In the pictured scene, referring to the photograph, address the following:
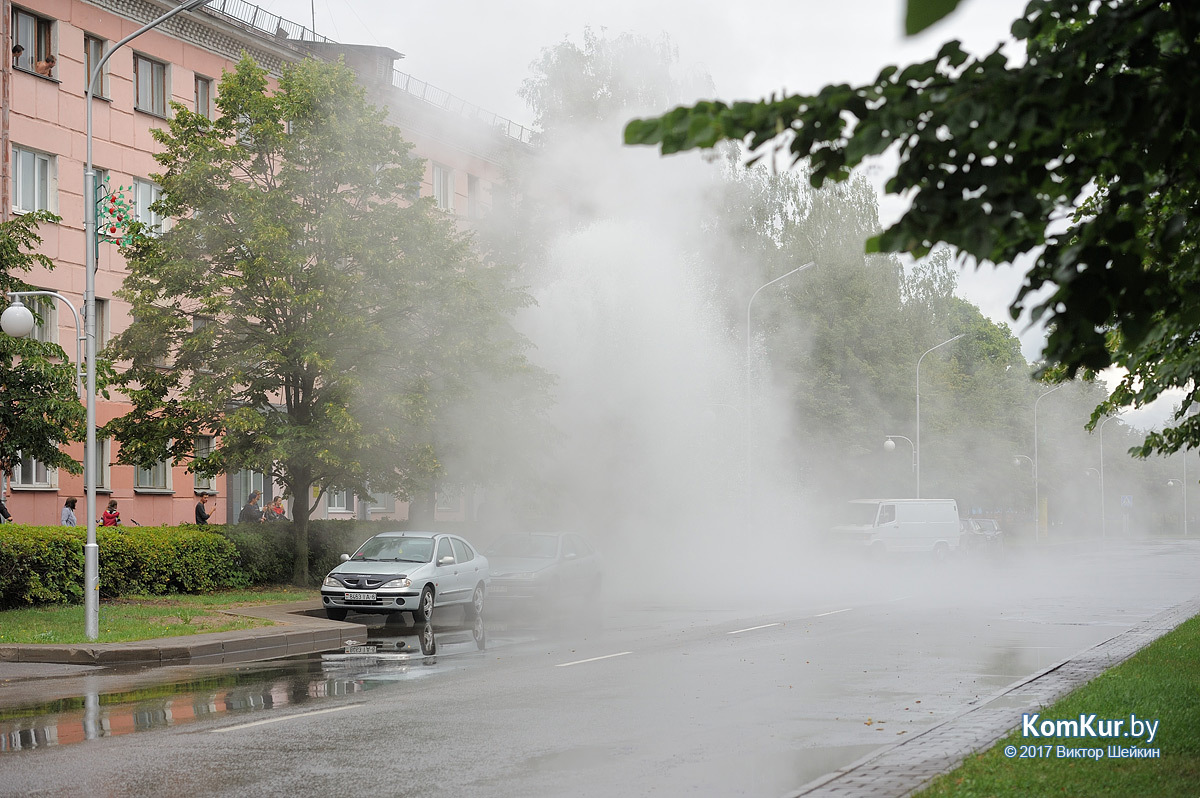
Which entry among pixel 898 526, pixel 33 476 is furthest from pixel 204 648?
pixel 898 526

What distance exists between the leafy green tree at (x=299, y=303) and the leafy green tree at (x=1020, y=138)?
20.1 meters

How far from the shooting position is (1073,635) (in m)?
17.6

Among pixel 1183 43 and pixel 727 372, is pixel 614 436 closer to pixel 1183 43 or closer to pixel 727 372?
pixel 727 372

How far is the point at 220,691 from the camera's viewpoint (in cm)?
1178

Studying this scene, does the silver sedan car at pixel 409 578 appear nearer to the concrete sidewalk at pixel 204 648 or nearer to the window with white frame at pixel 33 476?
the concrete sidewalk at pixel 204 648

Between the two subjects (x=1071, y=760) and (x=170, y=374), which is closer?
(x=1071, y=760)

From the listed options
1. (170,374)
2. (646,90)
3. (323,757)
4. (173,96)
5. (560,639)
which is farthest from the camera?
(646,90)

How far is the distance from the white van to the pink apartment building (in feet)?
45.8

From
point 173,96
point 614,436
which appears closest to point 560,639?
point 614,436

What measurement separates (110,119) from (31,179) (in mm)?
3002

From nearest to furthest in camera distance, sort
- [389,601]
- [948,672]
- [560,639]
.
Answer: [948,672] < [560,639] < [389,601]

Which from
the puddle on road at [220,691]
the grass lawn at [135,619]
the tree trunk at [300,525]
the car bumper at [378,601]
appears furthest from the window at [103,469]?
the puddle on road at [220,691]

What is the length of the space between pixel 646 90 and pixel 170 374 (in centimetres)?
2305

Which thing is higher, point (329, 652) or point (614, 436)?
point (614, 436)
